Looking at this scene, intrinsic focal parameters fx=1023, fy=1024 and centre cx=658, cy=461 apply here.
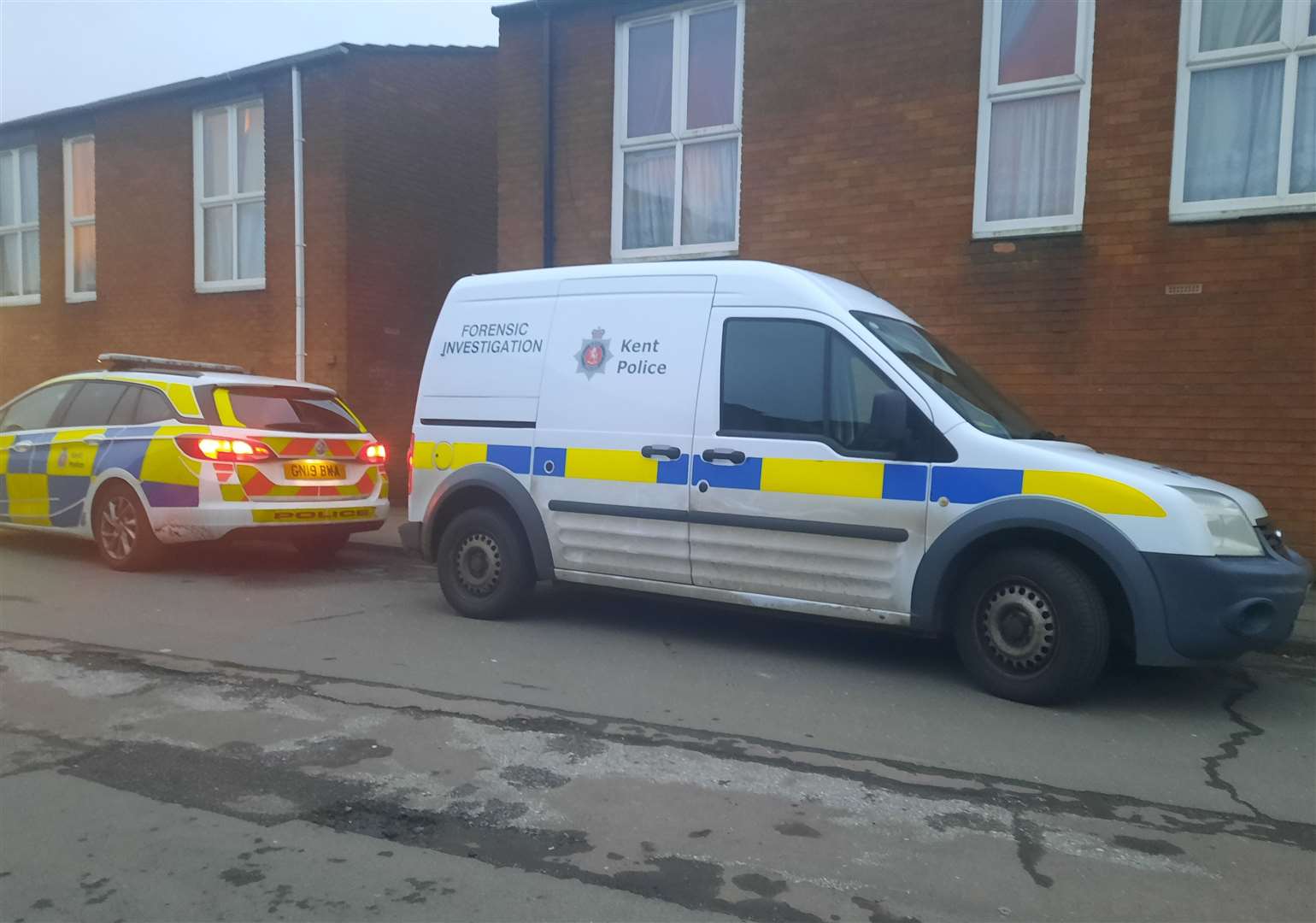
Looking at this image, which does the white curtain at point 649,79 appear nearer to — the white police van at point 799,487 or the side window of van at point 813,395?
the white police van at point 799,487

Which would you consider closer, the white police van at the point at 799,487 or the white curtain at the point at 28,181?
the white police van at the point at 799,487

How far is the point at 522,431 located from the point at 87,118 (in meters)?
12.5

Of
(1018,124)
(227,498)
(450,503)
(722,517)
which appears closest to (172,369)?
(227,498)

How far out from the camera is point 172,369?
9.06 m

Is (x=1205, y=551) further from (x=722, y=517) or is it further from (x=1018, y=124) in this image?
(x=1018, y=124)

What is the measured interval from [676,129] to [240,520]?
19.0 feet

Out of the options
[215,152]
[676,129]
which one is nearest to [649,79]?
[676,129]

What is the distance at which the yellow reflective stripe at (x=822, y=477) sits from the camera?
543cm

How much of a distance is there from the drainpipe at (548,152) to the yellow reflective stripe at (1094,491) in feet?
23.2

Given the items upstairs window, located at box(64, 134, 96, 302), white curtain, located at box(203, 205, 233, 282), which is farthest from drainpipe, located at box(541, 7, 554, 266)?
upstairs window, located at box(64, 134, 96, 302)

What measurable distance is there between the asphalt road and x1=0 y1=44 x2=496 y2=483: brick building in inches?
281

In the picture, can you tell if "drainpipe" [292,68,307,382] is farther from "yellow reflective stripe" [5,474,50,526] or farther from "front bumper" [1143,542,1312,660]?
"front bumper" [1143,542,1312,660]

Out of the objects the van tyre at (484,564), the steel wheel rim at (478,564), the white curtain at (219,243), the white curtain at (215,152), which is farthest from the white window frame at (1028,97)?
the white curtain at (215,152)

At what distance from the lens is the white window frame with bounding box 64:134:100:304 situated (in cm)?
1557
